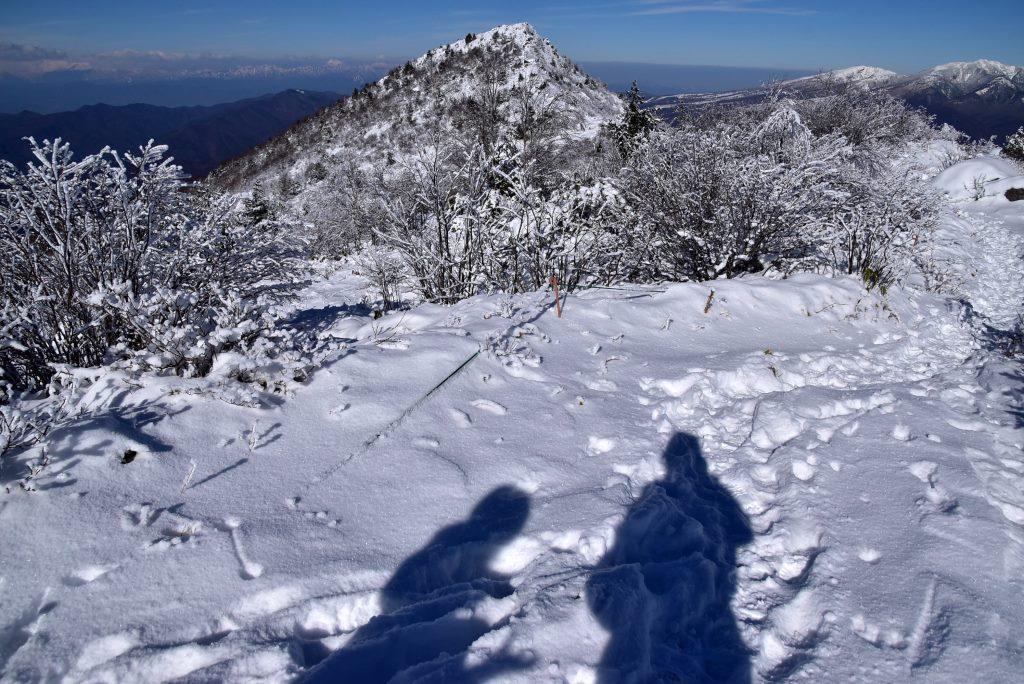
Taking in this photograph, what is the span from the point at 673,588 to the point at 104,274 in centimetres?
460

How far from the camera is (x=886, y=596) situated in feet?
6.79

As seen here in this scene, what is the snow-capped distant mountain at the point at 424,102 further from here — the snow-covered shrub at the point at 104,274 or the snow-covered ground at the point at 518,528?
the snow-covered ground at the point at 518,528

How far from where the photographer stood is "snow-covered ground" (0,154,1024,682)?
5.77ft

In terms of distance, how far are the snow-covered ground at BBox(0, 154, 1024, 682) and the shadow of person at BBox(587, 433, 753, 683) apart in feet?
0.03

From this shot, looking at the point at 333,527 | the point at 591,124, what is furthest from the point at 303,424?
the point at 591,124

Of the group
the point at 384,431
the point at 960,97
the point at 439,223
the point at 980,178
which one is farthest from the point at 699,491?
the point at 960,97

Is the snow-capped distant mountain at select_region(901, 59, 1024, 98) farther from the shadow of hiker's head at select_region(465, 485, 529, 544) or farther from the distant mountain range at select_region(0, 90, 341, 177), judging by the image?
the distant mountain range at select_region(0, 90, 341, 177)

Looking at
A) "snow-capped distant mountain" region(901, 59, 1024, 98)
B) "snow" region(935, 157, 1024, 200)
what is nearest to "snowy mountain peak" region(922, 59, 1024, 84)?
"snow-capped distant mountain" region(901, 59, 1024, 98)

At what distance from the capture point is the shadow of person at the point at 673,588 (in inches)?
71.5

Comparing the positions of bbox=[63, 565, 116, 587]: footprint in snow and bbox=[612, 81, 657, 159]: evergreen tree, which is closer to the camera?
bbox=[63, 565, 116, 587]: footprint in snow

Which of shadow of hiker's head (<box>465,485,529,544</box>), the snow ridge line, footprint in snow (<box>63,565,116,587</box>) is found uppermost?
the snow ridge line

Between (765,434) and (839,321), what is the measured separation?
10.8 ft

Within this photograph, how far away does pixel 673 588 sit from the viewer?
2.10 m

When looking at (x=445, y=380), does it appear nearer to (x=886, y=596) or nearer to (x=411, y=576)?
(x=411, y=576)
